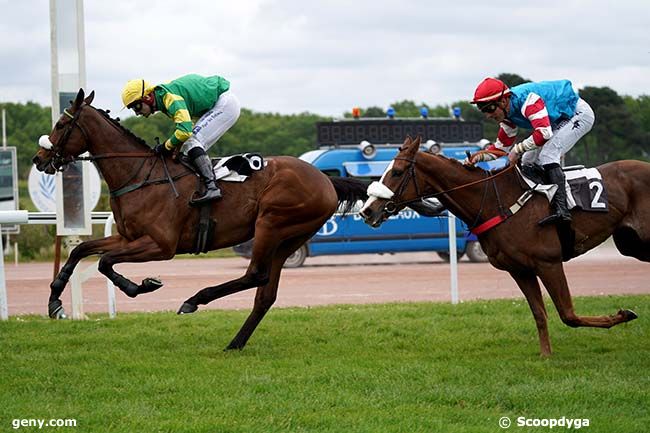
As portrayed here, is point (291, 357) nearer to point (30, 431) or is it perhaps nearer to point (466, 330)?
point (466, 330)

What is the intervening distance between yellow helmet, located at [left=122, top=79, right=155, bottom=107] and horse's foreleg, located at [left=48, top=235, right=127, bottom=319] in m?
1.17

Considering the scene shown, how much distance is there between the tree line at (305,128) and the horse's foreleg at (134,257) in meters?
9.29

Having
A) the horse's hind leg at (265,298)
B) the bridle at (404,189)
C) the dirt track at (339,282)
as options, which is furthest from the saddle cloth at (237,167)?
the dirt track at (339,282)

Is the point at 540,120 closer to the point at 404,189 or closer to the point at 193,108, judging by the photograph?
the point at 404,189

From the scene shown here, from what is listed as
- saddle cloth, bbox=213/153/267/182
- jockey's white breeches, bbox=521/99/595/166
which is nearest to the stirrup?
saddle cloth, bbox=213/153/267/182

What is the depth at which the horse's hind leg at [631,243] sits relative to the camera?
339 inches

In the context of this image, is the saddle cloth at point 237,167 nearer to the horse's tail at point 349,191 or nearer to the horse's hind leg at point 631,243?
the horse's tail at point 349,191

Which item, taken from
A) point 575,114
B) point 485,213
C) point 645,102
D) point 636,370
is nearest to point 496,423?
point 636,370

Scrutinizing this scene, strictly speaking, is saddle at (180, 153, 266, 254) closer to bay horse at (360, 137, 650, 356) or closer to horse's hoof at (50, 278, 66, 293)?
horse's hoof at (50, 278, 66, 293)

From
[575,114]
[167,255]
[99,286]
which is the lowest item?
[99,286]

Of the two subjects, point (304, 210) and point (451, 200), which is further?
point (304, 210)

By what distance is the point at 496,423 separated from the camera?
19.7 ft

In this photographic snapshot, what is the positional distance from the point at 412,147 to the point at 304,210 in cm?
138

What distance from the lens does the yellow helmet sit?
8.70 m
